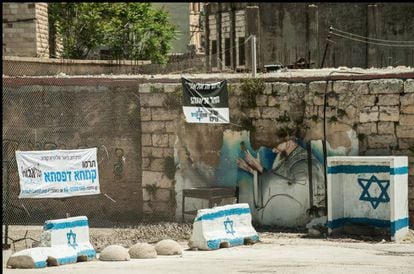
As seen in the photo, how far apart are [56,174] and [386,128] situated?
700cm

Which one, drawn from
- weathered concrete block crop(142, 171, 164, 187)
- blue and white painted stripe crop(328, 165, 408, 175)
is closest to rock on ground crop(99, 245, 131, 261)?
blue and white painted stripe crop(328, 165, 408, 175)

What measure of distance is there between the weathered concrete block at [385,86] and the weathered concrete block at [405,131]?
77 cm

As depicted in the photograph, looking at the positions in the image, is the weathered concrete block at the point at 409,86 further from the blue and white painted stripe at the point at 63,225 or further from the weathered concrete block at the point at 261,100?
the blue and white painted stripe at the point at 63,225

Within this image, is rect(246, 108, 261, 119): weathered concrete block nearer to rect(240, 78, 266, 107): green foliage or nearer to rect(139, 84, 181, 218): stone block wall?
rect(240, 78, 266, 107): green foliage

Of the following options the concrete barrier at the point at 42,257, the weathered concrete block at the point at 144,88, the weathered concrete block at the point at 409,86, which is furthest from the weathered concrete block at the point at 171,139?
the concrete barrier at the point at 42,257

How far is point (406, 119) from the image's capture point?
1958 cm

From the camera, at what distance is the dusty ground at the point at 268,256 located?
48.3 feet

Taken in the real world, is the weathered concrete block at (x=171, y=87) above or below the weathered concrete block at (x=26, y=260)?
above

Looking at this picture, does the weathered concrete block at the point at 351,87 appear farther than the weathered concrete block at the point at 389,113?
Yes

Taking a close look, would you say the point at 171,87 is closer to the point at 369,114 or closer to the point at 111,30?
the point at 369,114

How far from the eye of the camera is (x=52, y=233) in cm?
1608

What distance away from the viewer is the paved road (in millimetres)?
14602

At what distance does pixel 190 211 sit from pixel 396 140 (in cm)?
496

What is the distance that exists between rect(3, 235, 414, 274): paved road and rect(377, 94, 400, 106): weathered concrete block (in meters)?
3.10
